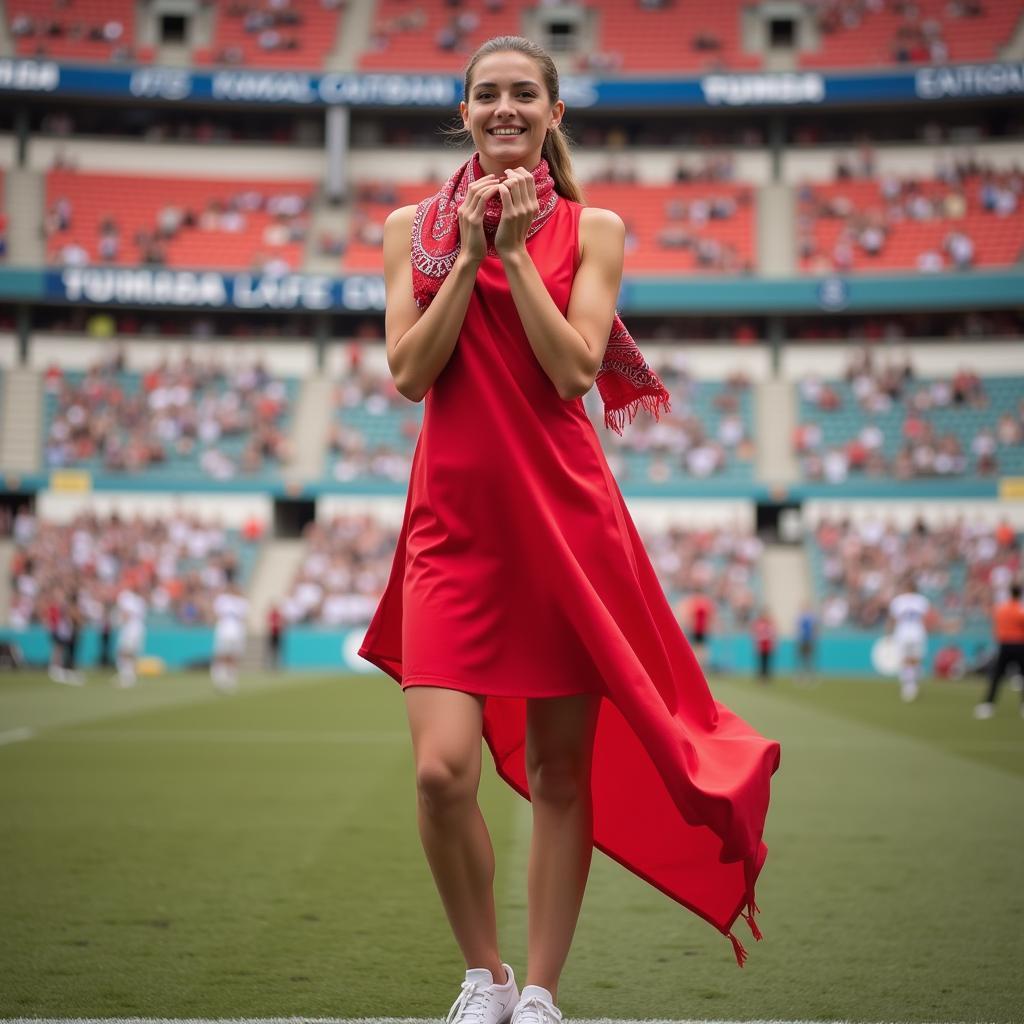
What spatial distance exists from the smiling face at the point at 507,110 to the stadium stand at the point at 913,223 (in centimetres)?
3605

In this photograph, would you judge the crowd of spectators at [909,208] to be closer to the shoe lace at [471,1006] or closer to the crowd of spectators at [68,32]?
the crowd of spectators at [68,32]

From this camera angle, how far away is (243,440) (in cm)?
3600

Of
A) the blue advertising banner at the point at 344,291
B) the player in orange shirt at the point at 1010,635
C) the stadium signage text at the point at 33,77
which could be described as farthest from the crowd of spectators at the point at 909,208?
the player in orange shirt at the point at 1010,635

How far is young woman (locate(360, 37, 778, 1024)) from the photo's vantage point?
10.1ft

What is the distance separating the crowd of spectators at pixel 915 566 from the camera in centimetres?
3047

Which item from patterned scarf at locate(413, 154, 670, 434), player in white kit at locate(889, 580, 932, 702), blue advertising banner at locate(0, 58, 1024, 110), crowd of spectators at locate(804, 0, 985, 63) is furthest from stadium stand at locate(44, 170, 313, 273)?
patterned scarf at locate(413, 154, 670, 434)

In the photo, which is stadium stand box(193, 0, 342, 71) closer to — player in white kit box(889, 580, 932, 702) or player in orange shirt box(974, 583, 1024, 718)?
player in white kit box(889, 580, 932, 702)

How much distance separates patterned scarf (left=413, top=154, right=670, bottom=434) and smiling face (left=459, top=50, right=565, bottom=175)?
0.07 m

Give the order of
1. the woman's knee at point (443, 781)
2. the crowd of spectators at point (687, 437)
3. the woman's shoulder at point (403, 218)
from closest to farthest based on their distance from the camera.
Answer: the woman's knee at point (443, 781) < the woman's shoulder at point (403, 218) < the crowd of spectators at point (687, 437)

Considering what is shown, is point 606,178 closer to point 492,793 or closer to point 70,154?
point 70,154

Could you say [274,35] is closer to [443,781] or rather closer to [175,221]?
[175,221]

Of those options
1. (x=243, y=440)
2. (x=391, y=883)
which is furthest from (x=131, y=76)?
(x=391, y=883)

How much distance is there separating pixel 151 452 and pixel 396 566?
109ft

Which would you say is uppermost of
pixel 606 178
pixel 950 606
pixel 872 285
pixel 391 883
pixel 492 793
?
pixel 606 178
